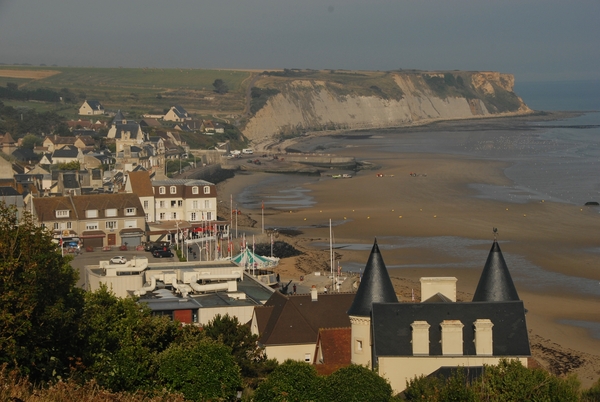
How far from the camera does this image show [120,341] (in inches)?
641

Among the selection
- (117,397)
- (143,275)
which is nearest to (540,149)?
(143,275)

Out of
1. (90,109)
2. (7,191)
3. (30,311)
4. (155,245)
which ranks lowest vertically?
(155,245)

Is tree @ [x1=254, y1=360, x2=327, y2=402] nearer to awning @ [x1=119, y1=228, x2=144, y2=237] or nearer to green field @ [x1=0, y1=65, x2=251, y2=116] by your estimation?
awning @ [x1=119, y1=228, x2=144, y2=237]

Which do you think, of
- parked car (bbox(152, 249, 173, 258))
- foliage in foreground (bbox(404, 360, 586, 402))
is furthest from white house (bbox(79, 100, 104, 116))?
foliage in foreground (bbox(404, 360, 586, 402))

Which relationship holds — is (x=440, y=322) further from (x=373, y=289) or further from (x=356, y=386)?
(x=356, y=386)

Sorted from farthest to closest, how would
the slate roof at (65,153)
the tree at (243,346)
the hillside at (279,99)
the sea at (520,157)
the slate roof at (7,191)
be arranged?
1. the hillside at (279,99)
2. the slate roof at (65,153)
3. the sea at (520,157)
4. the slate roof at (7,191)
5. the tree at (243,346)

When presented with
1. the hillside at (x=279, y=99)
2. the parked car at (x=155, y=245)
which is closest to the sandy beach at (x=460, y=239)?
the parked car at (x=155, y=245)

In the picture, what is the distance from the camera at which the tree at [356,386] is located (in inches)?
570

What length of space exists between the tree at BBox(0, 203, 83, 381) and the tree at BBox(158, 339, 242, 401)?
60.8 inches

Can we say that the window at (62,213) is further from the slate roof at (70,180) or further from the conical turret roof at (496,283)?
the conical turret roof at (496,283)

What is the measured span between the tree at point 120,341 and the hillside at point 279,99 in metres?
107

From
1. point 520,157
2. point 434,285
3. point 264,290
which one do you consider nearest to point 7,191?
point 264,290

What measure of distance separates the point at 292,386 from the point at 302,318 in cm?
628

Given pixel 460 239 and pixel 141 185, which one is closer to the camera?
pixel 460 239
